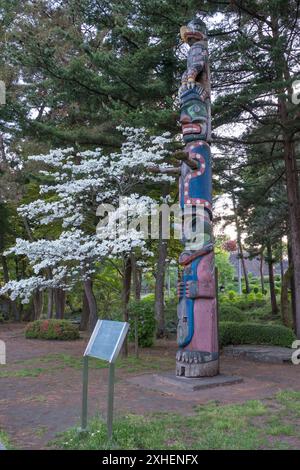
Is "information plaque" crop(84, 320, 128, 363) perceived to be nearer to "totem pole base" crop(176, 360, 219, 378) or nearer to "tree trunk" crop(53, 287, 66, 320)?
"totem pole base" crop(176, 360, 219, 378)

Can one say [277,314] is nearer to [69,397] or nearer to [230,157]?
[230,157]

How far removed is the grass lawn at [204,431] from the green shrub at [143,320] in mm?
6299

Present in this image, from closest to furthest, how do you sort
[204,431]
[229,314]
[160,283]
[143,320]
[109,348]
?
[109,348] → [204,431] → [143,320] → [229,314] → [160,283]

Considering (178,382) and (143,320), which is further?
(143,320)

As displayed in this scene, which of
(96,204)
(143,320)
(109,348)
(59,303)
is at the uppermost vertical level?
(96,204)

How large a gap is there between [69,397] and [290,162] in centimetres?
869

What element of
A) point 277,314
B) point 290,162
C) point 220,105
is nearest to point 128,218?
point 220,105

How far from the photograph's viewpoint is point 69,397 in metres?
7.61

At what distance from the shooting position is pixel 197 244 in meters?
9.09

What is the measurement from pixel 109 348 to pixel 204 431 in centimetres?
154

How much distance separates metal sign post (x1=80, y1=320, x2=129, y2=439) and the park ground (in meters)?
0.25

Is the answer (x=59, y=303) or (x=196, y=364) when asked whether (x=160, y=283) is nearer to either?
(x=59, y=303)

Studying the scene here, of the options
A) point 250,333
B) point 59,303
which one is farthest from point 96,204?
point 59,303

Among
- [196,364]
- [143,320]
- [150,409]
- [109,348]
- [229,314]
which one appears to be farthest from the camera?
[229,314]
